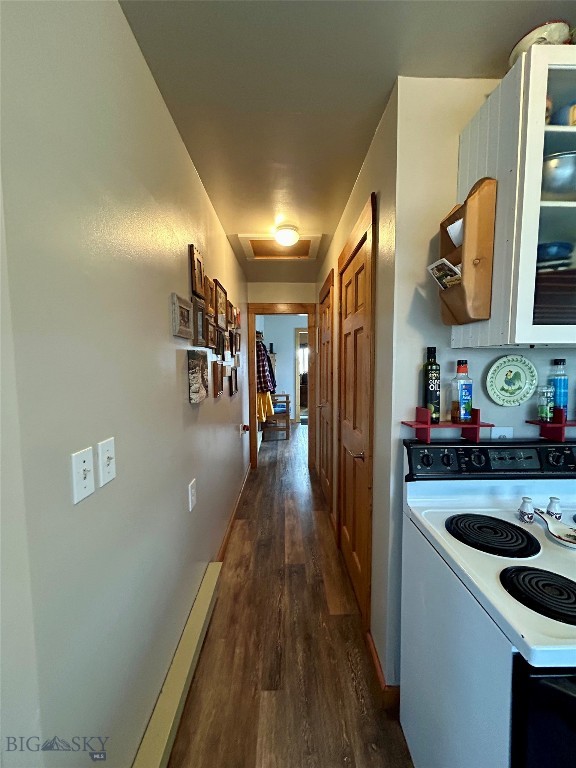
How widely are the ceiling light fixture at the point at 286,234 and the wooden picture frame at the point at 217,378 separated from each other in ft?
3.65

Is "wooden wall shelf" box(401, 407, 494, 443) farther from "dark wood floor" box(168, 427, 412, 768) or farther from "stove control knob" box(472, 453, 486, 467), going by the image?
"dark wood floor" box(168, 427, 412, 768)

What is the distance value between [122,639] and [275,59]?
193 centimetres

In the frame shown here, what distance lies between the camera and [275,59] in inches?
42.9

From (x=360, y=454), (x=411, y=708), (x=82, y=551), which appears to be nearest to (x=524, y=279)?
(x=360, y=454)

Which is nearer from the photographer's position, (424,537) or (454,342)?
(424,537)

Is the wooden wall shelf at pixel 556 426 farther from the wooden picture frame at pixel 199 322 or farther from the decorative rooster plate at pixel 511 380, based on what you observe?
the wooden picture frame at pixel 199 322

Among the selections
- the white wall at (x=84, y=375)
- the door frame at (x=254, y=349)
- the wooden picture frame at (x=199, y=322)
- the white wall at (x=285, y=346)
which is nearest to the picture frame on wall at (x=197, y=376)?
the wooden picture frame at (x=199, y=322)

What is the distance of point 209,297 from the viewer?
196 centimetres

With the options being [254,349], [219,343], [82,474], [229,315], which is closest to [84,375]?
[82,474]

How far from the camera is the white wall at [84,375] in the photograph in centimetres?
57

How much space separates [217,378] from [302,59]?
160 cm

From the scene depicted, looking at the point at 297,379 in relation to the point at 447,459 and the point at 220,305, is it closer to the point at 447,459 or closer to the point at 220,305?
the point at 220,305

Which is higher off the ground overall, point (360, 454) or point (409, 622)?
point (360, 454)

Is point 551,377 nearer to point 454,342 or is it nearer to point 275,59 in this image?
point 454,342
